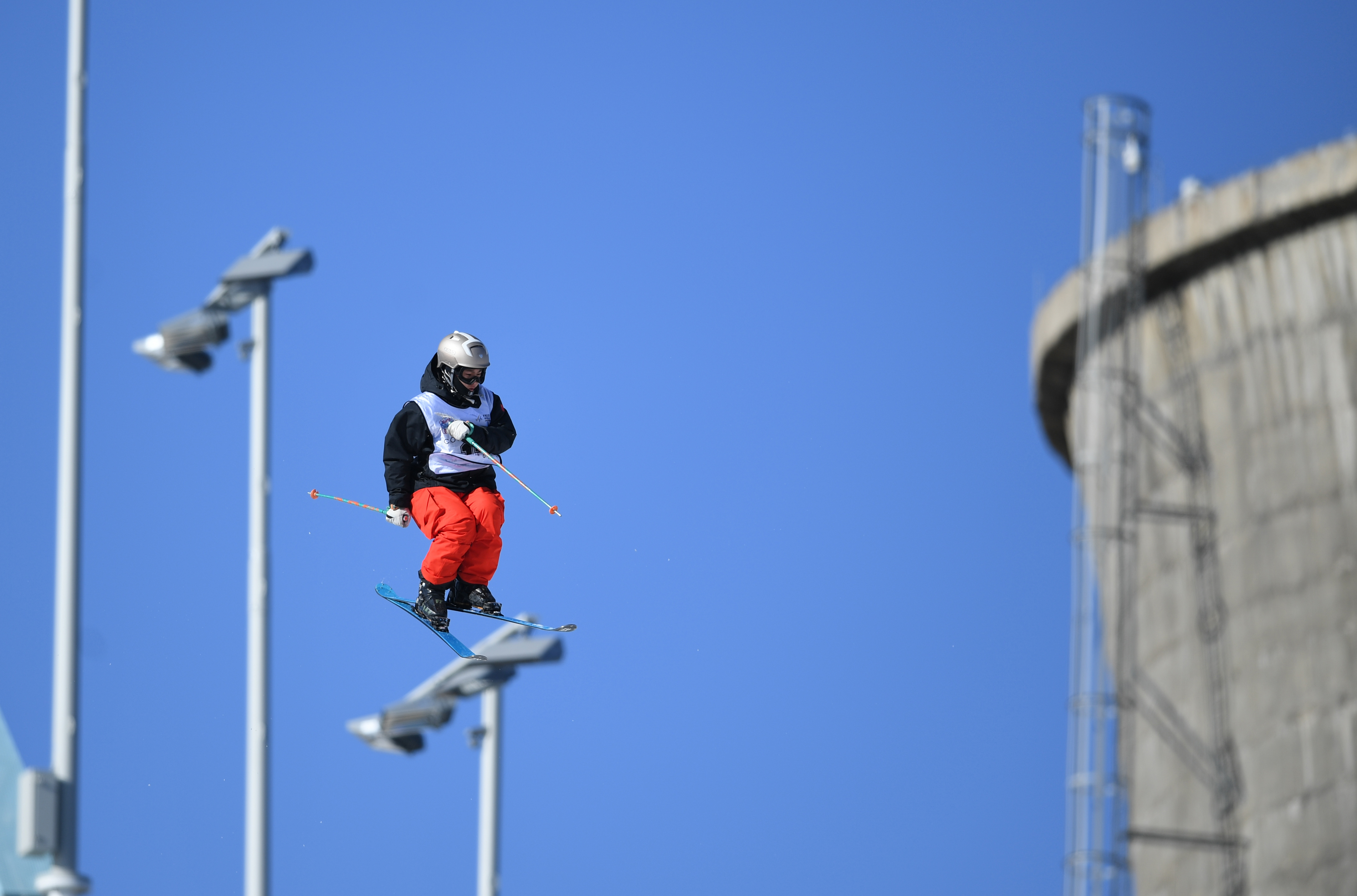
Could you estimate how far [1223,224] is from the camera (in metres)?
28.2

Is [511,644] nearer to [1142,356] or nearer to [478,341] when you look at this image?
[478,341]

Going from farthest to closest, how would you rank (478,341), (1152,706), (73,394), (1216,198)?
(1152,706) → (1216,198) → (478,341) → (73,394)

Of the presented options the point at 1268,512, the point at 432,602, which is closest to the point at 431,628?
the point at 432,602

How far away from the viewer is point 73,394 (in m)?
15.3

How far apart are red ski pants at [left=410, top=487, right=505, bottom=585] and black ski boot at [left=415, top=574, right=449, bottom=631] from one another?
0.40ft

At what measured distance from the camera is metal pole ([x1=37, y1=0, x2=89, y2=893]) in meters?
13.6

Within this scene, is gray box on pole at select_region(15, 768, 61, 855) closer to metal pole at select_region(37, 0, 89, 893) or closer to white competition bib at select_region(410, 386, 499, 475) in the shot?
metal pole at select_region(37, 0, 89, 893)

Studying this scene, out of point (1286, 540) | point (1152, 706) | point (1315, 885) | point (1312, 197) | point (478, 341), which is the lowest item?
point (1315, 885)

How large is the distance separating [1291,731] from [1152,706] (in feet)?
12.0

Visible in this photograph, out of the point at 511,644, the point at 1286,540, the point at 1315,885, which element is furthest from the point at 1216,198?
the point at 511,644

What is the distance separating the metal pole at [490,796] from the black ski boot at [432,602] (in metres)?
4.16

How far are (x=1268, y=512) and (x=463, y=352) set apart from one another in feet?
48.5

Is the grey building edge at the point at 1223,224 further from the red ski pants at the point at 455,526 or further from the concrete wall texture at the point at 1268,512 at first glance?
the red ski pants at the point at 455,526

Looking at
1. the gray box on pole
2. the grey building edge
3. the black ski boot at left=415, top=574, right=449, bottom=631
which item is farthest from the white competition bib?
the grey building edge
